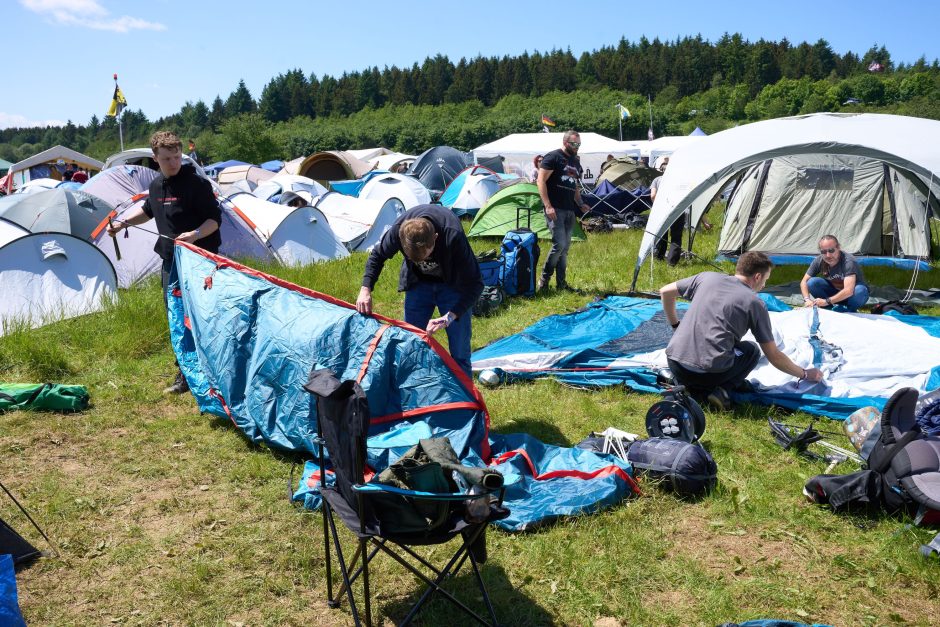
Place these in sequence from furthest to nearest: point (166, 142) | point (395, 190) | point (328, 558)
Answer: point (395, 190) → point (166, 142) → point (328, 558)

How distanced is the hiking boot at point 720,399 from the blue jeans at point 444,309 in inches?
Result: 72.1

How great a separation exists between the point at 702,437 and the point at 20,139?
137666mm

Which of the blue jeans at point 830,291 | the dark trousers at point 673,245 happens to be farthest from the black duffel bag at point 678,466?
the dark trousers at point 673,245

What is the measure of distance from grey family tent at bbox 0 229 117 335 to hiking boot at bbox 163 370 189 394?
2064 millimetres

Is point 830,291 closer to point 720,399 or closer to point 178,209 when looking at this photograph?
A: point 720,399

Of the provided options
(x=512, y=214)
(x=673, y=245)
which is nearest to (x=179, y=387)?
(x=673, y=245)

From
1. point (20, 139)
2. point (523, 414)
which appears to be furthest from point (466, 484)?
point (20, 139)

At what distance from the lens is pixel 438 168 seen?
22625 mm

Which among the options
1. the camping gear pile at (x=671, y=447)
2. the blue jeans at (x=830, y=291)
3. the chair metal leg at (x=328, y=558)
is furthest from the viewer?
the blue jeans at (x=830, y=291)

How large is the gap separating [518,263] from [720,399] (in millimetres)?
3718

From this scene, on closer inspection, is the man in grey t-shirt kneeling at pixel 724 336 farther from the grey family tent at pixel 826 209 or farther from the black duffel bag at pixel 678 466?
the grey family tent at pixel 826 209

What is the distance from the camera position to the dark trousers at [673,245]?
10.2 metres

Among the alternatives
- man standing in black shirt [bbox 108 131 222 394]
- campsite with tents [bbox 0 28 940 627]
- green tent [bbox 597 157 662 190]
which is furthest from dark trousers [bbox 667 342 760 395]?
green tent [bbox 597 157 662 190]

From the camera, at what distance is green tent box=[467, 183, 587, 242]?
1234 cm
